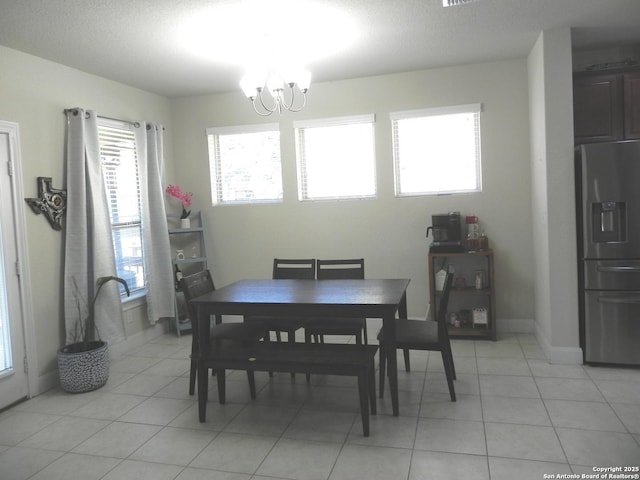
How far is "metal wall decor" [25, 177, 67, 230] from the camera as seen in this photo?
11.9 ft

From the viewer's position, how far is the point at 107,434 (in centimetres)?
289

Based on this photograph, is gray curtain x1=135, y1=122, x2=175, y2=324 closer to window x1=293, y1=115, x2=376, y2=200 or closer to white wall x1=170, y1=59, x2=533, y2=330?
white wall x1=170, y1=59, x2=533, y2=330

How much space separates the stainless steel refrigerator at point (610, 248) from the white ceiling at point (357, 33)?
3.26ft

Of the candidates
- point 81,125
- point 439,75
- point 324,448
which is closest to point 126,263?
point 81,125

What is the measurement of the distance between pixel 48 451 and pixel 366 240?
125 inches

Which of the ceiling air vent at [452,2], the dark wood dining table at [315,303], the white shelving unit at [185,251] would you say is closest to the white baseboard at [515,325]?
the dark wood dining table at [315,303]

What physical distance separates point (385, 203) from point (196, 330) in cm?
230

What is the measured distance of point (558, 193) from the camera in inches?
143

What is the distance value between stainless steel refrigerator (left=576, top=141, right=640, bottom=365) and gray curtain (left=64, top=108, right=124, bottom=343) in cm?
382

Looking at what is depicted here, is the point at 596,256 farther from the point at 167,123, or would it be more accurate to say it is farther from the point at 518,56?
the point at 167,123

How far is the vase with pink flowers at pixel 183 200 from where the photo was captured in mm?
5035

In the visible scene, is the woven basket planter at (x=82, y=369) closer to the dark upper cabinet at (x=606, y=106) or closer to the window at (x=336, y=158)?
the window at (x=336, y=158)

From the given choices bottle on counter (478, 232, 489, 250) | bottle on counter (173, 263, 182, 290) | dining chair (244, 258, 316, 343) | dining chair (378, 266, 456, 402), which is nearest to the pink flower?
bottle on counter (173, 263, 182, 290)

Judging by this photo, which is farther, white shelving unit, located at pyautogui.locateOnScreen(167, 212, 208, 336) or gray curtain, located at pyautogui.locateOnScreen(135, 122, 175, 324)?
white shelving unit, located at pyautogui.locateOnScreen(167, 212, 208, 336)
